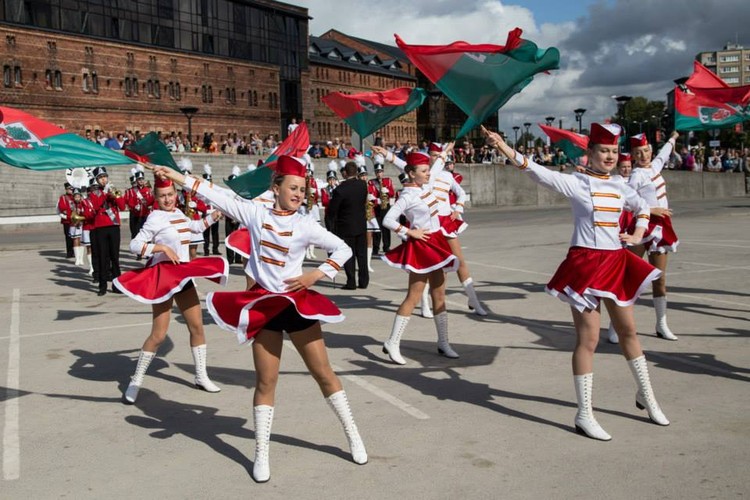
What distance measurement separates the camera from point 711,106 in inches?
428

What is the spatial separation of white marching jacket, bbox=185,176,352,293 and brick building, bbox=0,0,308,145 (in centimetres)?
5628

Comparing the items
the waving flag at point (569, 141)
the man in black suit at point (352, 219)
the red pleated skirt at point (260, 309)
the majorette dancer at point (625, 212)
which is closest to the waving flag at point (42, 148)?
the red pleated skirt at point (260, 309)

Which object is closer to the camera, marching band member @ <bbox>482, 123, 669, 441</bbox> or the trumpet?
marching band member @ <bbox>482, 123, 669, 441</bbox>

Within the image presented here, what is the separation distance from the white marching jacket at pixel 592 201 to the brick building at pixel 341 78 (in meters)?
77.1

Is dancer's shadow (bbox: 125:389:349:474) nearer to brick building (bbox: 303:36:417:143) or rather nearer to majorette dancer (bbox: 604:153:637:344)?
majorette dancer (bbox: 604:153:637:344)

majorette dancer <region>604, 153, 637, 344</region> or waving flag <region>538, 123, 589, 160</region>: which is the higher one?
waving flag <region>538, 123, 589, 160</region>

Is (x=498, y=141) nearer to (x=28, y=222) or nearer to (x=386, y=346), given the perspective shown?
(x=386, y=346)

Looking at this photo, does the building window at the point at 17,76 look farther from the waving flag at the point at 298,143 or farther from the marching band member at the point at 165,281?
the marching band member at the point at 165,281

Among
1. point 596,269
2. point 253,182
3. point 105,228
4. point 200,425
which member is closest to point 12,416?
point 200,425

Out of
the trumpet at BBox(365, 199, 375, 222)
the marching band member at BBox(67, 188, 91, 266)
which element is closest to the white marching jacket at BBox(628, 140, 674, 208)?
the trumpet at BBox(365, 199, 375, 222)

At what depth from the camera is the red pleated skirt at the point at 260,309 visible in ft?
16.8

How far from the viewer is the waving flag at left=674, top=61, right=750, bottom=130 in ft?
35.2

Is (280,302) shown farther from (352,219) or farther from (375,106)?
(352,219)

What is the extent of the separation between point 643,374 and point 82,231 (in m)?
15.6
